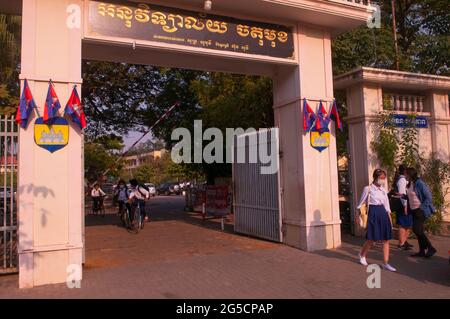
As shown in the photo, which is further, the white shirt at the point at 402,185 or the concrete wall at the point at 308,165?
the concrete wall at the point at 308,165

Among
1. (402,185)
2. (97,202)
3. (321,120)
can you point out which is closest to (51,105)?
(321,120)

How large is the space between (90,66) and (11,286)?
13097 millimetres

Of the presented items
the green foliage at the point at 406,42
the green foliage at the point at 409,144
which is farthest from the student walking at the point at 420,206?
the green foliage at the point at 406,42

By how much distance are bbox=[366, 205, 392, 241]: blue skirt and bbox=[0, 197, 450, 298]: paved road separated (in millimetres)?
609

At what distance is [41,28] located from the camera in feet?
21.7

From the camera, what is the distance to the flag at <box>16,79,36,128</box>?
20.7 ft

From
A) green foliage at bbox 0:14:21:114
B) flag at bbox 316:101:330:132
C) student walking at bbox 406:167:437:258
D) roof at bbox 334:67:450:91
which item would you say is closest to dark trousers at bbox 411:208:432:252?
student walking at bbox 406:167:437:258

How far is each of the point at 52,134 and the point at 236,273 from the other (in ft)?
12.2

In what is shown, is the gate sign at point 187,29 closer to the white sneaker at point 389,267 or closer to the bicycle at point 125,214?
the white sneaker at point 389,267

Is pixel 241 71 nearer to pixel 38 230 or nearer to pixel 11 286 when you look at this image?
pixel 38 230

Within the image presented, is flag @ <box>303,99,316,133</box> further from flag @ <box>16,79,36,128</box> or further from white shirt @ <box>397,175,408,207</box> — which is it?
flag @ <box>16,79,36,128</box>

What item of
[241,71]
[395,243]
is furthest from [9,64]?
[395,243]

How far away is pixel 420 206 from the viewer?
809cm

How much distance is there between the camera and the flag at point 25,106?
6320 millimetres
